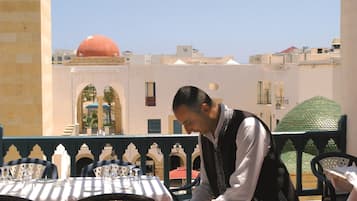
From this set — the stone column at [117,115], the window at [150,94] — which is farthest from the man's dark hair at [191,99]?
the stone column at [117,115]

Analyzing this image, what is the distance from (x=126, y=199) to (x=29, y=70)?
17.4 ft

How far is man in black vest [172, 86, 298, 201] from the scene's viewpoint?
2221 millimetres

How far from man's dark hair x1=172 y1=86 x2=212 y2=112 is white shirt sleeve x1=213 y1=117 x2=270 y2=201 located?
21 centimetres

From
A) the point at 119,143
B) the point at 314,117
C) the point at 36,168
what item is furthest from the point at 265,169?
the point at 314,117

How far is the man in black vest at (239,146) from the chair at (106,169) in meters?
1.71

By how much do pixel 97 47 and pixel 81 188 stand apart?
94.7ft

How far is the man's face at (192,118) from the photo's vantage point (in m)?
2.26

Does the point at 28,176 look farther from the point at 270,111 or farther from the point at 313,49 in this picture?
the point at 313,49

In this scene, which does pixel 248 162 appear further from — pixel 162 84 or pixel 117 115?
pixel 117 115

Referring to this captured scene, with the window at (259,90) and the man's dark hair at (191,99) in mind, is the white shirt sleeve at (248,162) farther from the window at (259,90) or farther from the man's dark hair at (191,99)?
the window at (259,90)

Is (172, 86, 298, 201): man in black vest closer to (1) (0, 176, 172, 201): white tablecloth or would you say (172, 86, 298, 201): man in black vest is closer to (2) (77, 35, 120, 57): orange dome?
(1) (0, 176, 172, 201): white tablecloth

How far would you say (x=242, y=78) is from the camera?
33.4m

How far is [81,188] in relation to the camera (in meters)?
3.54

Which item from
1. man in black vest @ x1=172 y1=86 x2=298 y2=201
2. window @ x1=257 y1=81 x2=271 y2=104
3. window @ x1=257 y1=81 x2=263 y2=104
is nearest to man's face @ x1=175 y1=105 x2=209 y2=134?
man in black vest @ x1=172 y1=86 x2=298 y2=201
